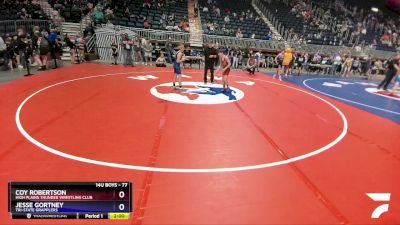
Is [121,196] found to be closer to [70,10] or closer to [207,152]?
[207,152]

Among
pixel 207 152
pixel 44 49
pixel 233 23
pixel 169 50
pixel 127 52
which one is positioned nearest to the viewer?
pixel 207 152

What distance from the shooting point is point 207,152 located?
17.4 ft

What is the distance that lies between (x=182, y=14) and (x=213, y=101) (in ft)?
51.0

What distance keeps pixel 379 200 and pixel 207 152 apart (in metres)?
2.68

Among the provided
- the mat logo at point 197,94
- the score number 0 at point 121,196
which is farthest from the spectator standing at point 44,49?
the score number 0 at point 121,196

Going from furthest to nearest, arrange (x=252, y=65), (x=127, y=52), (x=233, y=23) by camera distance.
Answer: (x=233, y=23), (x=252, y=65), (x=127, y=52)

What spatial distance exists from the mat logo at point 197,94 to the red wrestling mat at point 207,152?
0.13m

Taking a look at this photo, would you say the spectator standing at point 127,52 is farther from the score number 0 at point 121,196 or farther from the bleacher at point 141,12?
the score number 0 at point 121,196
